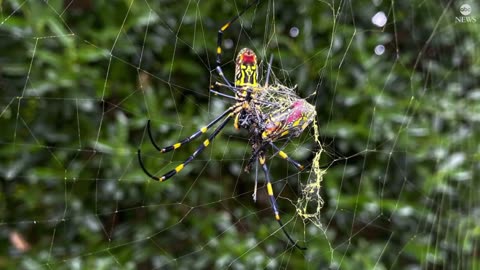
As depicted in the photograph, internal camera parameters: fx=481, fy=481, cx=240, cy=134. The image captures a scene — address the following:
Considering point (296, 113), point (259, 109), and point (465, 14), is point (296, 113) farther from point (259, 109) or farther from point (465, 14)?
point (465, 14)

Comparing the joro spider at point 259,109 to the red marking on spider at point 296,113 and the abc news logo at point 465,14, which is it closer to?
the red marking on spider at point 296,113

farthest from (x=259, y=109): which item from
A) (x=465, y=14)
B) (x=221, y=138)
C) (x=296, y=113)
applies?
(x=465, y=14)

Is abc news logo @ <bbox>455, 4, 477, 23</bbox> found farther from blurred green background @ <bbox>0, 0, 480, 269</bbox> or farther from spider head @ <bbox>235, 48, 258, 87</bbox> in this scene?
spider head @ <bbox>235, 48, 258, 87</bbox>

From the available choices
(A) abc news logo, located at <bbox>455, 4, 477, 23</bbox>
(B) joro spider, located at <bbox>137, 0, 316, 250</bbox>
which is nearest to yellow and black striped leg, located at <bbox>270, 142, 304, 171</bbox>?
(B) joro spider, located at <bbox>137, 0, 316, 250</bbox>

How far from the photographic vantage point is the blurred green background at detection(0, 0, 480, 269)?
1.14 m

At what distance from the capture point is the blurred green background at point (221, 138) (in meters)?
1.14

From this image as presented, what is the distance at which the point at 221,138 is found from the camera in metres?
1.25

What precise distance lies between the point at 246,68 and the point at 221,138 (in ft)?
1.44

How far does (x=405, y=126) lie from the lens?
157 cm

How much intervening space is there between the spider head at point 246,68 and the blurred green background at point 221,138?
126 millimetres

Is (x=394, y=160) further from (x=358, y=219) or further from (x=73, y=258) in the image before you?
(x=73, y=258)

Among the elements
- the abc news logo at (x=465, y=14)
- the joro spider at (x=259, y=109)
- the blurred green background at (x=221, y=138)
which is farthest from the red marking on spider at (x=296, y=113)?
the abc news logo at (x=465, y=14)

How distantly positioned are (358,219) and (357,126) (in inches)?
11.9

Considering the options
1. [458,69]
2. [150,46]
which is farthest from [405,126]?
[150,46]
